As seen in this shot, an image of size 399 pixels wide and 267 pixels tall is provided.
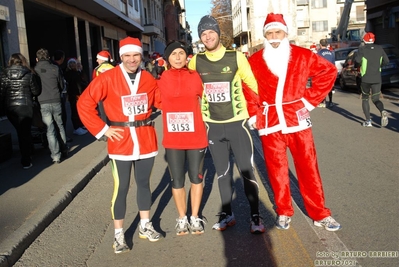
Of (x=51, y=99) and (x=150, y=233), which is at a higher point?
(x=51, y=99)

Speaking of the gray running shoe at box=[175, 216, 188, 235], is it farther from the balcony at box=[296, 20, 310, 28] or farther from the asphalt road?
the balcony at box=[296, 20, 310, 28]

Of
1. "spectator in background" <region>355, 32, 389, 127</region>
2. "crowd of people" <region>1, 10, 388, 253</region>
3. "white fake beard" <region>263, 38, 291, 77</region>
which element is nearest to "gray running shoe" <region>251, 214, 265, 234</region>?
"crowd of people" <region>1, 10, 388, 253</region>

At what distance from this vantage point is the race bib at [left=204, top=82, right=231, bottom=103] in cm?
426

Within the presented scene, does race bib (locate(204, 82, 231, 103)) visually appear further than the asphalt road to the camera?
Yes

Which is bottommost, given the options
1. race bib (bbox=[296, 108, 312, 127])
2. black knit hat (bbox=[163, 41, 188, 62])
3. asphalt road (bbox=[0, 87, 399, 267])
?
asphalt road (bbox=[0, 87, 399, 267])

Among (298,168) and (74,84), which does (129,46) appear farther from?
(74,84)

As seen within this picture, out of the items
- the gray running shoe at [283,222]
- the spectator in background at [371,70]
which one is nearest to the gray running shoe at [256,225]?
the gray running shoe at [283,222]

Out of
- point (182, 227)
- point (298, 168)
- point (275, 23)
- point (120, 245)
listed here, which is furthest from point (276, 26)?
point (120, 245)

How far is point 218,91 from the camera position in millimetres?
4270

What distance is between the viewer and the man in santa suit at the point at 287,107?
4238mm

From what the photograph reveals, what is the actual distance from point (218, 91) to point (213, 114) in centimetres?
24

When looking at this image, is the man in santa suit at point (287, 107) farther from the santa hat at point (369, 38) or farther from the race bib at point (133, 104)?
the santa hat at point (369, 38)

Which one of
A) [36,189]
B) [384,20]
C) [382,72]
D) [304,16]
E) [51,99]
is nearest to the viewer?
[36,189]

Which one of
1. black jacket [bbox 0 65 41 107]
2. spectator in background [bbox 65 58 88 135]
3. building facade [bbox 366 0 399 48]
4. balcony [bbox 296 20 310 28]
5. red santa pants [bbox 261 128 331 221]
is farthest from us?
balcony [bbox 296 20 310 28]
